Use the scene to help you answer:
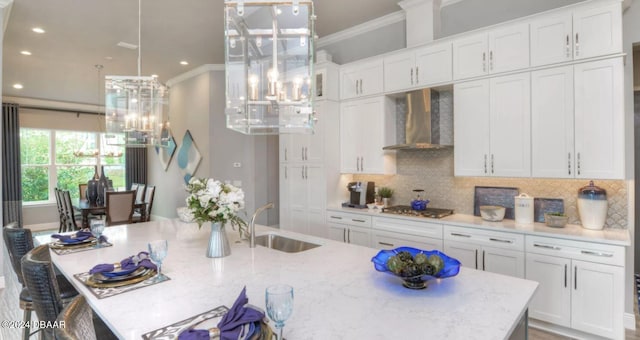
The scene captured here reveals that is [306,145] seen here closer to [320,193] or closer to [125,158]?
[320,193]

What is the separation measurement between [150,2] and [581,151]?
4429 millimetres

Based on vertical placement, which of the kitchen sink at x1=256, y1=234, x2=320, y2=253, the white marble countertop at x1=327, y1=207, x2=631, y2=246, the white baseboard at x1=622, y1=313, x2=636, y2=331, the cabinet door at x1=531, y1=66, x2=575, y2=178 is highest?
the cabinet door at x1=531, y1=66, x2=575, y2=178

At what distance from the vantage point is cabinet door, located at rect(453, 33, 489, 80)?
3090 mm

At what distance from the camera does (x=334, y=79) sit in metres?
4.16

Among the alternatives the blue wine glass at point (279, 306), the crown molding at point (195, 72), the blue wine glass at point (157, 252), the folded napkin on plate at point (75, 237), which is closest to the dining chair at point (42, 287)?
the blue wine glass at point (157, 252)

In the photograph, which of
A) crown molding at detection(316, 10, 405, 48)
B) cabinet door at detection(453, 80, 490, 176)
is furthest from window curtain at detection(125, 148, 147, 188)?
cabinet door at detection(453, 80, 490, 176)

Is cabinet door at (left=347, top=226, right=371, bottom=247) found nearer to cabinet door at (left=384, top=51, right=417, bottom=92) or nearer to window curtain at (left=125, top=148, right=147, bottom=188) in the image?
cabinet door at (left=384, top=51, right=417, bottom=92)

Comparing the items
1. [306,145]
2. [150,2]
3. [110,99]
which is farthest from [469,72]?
[110,99]

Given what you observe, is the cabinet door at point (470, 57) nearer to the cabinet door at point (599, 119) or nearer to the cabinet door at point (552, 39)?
the cabinet door at point (552, 39)

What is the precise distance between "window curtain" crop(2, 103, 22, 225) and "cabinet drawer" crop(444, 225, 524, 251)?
30.0 feet

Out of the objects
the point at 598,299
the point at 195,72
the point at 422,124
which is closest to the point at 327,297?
the point at 598,299

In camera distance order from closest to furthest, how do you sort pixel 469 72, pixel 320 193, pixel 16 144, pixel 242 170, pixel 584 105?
pixel 584 105 < pixel 469 72 < pixel 320 193 < pixel 242 170 < pixel 16 144

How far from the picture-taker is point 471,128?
3.21 meters

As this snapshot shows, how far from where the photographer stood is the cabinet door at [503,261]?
273 cm
